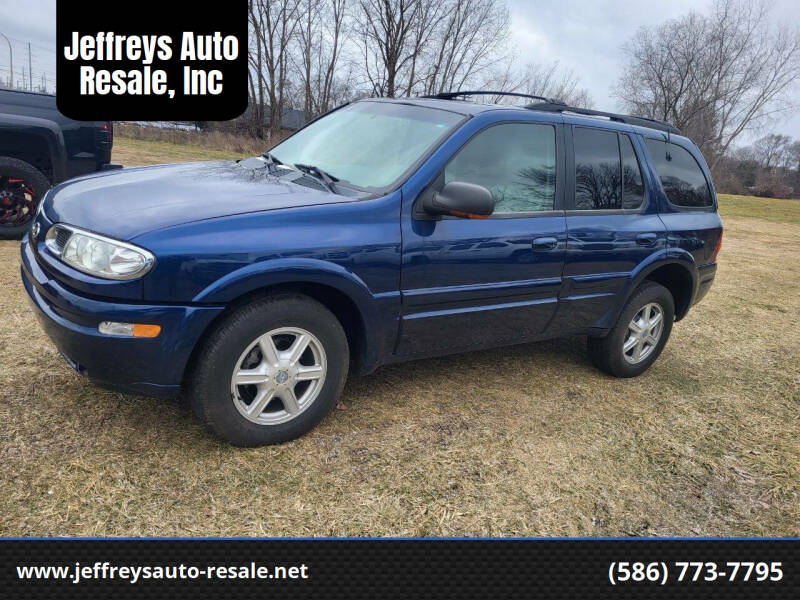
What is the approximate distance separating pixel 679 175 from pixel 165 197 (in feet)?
11.8

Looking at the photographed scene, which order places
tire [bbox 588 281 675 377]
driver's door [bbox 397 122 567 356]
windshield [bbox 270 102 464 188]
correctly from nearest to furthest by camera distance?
driver's door [bbox 397 122 567 356]
windshield [bbox 270 102 464 188]
tire [bbox 588 281 675 377]

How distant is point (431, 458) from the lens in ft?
9.84

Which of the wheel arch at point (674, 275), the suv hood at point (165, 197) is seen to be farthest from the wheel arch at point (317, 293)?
the wheel arch at point (674, 275)

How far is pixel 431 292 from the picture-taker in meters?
3.13

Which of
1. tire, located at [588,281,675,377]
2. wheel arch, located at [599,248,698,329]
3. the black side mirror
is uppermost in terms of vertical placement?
the black side mirror

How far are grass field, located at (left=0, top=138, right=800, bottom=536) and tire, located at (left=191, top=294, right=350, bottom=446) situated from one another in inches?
5.5

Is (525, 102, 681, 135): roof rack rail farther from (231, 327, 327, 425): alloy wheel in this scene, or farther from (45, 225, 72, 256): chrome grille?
(45, 225, 72, 256): chrome grille

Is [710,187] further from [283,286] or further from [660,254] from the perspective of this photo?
[283,286]

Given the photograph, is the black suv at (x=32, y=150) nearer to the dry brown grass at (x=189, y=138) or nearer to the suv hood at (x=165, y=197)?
the suv hood at (x=165, y=197)

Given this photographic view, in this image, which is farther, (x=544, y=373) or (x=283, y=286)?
(x=544, y=373)

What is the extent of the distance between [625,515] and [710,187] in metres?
3.03

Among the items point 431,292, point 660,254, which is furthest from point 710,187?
point 431,292

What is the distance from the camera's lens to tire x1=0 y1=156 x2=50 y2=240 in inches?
234

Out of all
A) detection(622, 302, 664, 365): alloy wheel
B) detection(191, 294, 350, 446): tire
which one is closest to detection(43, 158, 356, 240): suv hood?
detection(191, 294, 350, 446): tire
